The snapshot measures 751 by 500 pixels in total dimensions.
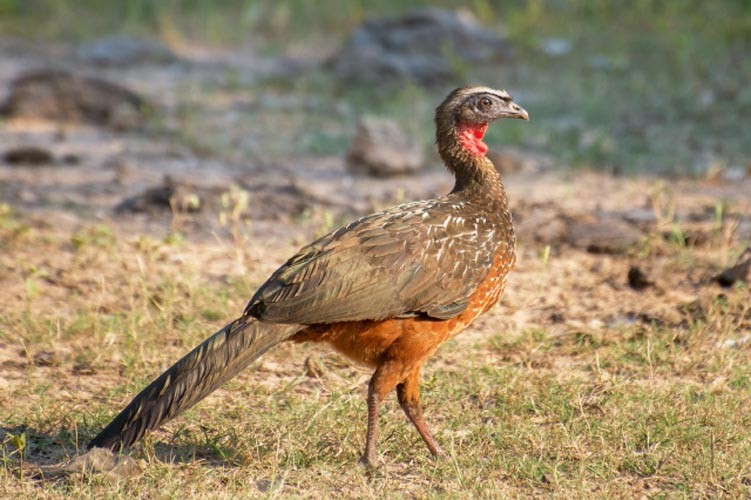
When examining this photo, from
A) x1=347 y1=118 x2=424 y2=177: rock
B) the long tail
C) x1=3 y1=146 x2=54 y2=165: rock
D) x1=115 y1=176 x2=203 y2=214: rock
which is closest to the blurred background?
x1=347 y1=118 x2=424 y2=177: rock

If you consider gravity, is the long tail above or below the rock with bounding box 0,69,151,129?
below

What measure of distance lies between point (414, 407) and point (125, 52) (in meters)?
8.80

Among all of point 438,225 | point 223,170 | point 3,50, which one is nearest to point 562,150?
point 223,170

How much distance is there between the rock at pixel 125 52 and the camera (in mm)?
12312

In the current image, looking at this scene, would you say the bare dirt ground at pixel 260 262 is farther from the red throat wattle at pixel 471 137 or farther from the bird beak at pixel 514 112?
the bird beak at pixel 514 112

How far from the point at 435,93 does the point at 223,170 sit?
118 inches

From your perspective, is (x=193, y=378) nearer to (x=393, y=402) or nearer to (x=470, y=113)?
(x=393, y=402)

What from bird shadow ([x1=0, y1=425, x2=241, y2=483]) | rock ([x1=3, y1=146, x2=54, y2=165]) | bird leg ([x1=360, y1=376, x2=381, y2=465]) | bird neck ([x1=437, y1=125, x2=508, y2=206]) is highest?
bird neck ([x1=437, y1=125, x2=508, y2=206])

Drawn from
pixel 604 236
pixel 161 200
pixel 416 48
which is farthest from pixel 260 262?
pixel 416 48

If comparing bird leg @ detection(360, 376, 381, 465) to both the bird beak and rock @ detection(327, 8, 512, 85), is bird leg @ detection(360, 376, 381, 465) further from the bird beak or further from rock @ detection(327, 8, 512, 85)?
rock @ detection(327, 8, 512, 85)

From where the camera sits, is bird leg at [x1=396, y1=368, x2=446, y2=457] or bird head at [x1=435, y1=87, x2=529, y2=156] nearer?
bird leg at [x1=396, y1=368, x2=446, y2=457]

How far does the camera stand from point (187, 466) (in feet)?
14.4

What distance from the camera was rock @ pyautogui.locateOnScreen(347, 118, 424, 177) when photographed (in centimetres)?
871

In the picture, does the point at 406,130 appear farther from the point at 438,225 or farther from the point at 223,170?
the point at 438,225
